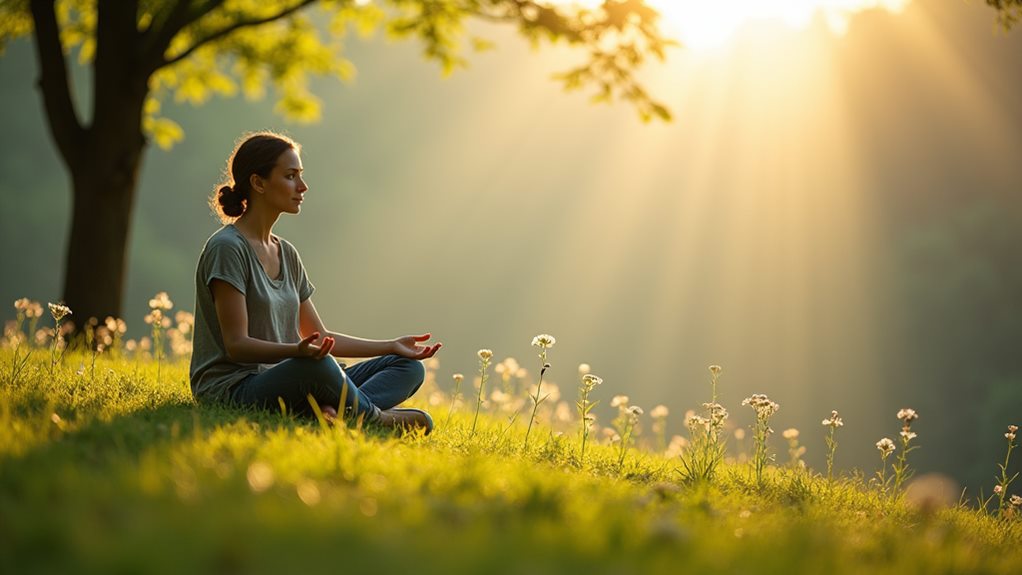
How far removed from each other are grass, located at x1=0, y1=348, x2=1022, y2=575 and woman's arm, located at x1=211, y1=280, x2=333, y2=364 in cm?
31

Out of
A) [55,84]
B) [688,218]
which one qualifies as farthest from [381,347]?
[688,218]

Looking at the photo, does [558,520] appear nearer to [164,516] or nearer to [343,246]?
[164,516]

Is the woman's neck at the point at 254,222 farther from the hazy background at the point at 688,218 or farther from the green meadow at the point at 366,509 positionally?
the hazy background at the point at 688,218

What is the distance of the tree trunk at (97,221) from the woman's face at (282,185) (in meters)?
5.11

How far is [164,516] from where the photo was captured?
88.1 inches

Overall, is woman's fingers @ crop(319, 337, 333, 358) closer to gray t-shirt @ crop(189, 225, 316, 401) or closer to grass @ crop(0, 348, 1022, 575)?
grass @ crop(0, 348, 1022, 575)

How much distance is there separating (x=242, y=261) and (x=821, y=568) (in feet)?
11.4

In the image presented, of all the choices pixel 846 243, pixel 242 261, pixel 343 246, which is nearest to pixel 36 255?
pixel 343 246

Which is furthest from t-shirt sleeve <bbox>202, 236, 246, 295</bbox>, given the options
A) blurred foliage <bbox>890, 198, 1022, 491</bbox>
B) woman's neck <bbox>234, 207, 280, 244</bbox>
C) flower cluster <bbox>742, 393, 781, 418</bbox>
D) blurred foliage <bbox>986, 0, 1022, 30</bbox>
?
blurred foliage <bbox>890, 198, 1022, 491</bbox>

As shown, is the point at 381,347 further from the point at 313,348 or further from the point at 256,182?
the point at 256,182

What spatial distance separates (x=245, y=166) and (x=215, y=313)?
34.5 inches

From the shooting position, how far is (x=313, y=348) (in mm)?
4465

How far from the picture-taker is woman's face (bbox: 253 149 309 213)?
5129 mm

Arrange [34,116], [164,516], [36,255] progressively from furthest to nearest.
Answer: [34,116]
[36,255]
[164,516]
